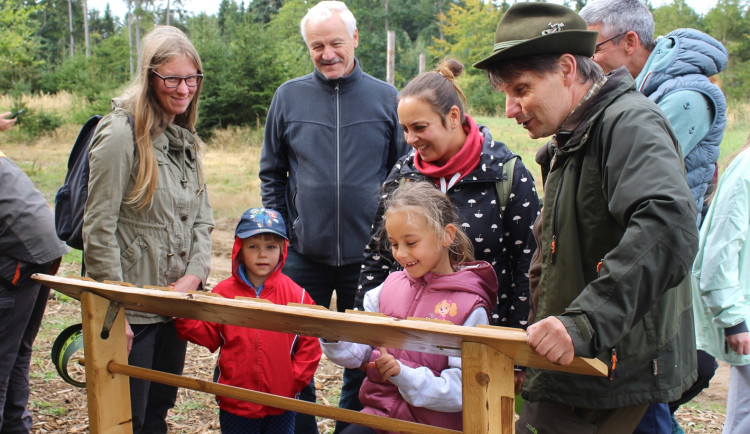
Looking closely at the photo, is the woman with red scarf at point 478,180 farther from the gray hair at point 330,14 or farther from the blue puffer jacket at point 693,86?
the blue puffer jacket at point 693,86

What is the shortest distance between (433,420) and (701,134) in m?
2.01

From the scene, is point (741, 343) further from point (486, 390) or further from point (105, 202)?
point (105, 202)

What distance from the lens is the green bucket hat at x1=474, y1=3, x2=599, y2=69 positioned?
1.93 meters

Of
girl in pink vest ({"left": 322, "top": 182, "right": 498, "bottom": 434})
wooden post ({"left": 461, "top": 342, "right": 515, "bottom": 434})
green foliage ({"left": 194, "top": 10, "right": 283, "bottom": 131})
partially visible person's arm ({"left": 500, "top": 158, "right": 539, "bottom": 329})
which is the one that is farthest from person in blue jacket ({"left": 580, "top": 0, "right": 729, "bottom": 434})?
green foliage ({"left": 194, "top": 10, "right": 283, "bottom": 131})

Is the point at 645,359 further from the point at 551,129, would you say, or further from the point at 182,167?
the point at 182,167

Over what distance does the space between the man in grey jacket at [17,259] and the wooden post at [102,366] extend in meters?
1.04

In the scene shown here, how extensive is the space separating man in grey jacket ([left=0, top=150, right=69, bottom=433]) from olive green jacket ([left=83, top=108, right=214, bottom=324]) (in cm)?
74

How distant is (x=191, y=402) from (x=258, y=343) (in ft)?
6.34

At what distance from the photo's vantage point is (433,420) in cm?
243

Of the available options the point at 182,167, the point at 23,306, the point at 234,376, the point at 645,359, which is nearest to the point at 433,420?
the point at 645,359

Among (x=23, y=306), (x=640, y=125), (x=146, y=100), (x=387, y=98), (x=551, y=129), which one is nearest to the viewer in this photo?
(x=640, y=125)

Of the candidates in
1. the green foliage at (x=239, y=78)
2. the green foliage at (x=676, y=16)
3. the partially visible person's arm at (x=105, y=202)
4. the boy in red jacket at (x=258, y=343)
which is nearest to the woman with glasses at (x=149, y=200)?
the partially visible person's arm at (x=105, y=202)

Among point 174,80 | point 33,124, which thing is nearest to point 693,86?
point 174,80

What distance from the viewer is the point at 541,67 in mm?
1973
